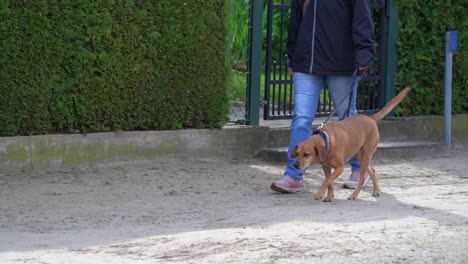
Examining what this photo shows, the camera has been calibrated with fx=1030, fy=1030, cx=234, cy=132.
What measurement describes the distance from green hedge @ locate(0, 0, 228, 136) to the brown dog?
2.11m

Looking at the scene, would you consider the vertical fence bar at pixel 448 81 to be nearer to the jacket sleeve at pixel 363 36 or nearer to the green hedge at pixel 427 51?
the green hedge at pixel 427 51

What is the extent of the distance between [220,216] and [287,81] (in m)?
3.27

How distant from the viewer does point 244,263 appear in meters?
6.14

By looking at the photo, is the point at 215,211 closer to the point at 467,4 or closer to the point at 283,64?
the point at 283,64

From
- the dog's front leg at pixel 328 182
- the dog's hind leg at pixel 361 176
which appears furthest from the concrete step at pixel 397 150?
the dog's front leg at pixel 328 182

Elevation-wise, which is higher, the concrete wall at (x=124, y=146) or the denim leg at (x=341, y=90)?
the denim leg at (x=341, y=90)

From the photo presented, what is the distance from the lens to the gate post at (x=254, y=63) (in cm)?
1046

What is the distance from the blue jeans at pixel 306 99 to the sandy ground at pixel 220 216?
0.46m

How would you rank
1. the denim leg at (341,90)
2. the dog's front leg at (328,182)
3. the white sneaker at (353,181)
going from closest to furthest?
1. the dog's front leg at (328,182)
2. the denim leg at (341,90)
3. the white sneaker at (353,181)

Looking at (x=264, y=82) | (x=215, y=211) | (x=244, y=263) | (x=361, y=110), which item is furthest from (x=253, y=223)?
(x=361, y=110)

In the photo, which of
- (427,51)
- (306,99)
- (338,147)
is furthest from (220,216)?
(427,51)

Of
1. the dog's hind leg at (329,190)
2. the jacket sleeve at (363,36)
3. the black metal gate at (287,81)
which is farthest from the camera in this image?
the black metal gate at (287,81)

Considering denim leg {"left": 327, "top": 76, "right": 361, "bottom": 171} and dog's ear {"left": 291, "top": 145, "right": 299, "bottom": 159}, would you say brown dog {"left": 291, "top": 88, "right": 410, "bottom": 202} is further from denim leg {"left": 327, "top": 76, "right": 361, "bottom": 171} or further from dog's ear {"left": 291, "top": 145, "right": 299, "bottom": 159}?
denim leg {"left": 327, "top": 76, "right": 361, "bottom": 171}

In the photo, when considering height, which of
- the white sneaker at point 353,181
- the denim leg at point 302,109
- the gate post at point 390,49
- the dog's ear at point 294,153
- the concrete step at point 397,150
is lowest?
the white sneaker at point 353,181
